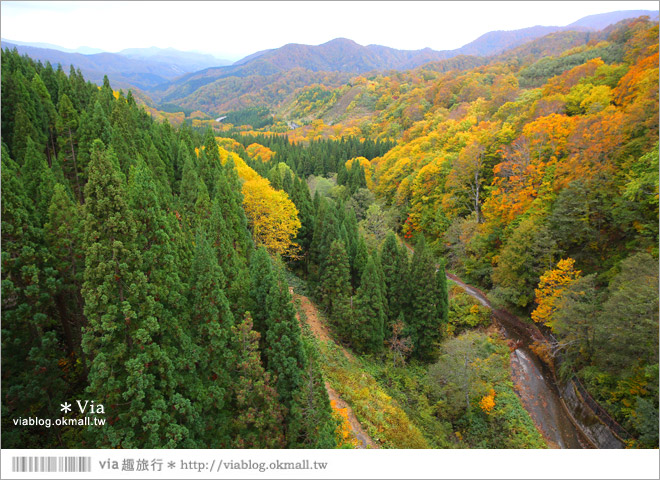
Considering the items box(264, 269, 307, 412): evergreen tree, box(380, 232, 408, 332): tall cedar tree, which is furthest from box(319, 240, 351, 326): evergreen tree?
box(264, 269, 307, 412): evergreen tree

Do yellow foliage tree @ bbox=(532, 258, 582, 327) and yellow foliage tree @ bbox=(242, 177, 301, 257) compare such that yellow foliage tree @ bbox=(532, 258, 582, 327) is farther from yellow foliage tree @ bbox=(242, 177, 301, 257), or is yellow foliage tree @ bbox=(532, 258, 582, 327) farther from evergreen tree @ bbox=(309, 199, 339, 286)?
yellow foliage tree @ bbox=(242, 177, 301, 257)

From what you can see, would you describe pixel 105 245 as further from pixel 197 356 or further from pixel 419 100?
pixel 419 100

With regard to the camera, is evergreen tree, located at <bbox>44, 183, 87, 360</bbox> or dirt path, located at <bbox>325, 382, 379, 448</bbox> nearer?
evergreen tree, located at <bbox>44, 183, 87, 360</bbox>

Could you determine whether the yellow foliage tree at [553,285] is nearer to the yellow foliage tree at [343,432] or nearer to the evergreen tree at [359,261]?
the evergreen tree at [359,261]

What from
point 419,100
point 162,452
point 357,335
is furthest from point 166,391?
point 419,100

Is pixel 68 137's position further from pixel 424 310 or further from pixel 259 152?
pixel 259 152
